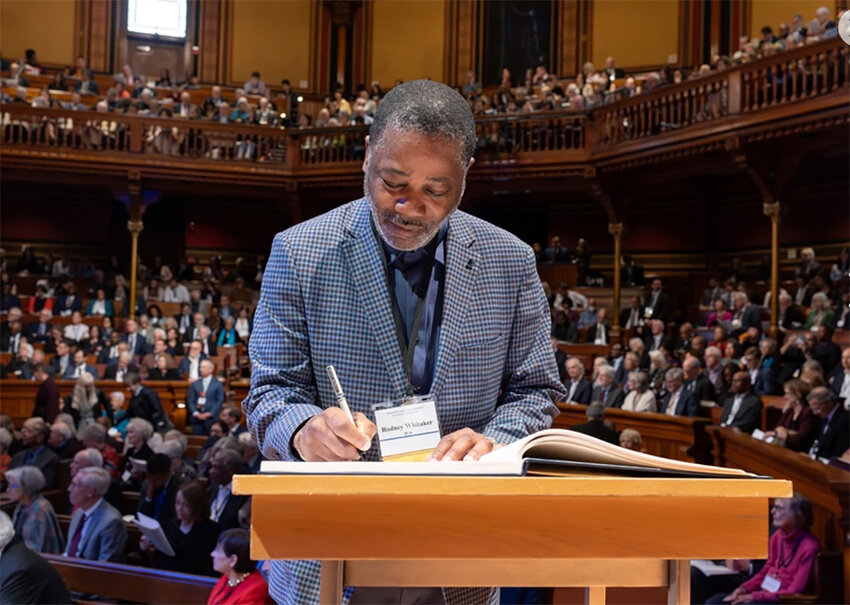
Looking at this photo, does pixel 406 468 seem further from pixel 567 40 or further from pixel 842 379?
pixel 567 40

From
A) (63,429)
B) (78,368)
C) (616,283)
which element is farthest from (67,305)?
(616,283)

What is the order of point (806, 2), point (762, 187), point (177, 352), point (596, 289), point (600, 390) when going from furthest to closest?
point (806, 2), point (596, 289), point (177, 352), point (762, 187), point (600, 390)

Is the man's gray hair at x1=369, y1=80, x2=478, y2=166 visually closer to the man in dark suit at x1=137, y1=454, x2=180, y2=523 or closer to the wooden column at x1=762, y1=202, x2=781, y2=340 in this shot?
the man in dark suit at x1=137, y1=454, x2=180, y2=523

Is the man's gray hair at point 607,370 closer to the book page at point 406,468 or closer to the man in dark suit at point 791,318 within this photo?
the man in dark suit at point 791,318

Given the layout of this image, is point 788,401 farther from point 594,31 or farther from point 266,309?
point 594,31

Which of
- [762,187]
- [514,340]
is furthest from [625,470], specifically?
[762,187]

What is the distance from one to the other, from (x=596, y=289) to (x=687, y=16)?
18.0 ft

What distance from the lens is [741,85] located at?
1005 cm

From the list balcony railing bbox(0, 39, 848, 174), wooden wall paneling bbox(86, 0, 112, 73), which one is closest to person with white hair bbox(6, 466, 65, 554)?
balcony railing bbox(0, 39, 848, 174)

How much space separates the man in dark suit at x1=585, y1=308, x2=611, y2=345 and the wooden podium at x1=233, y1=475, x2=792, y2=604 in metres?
10.8

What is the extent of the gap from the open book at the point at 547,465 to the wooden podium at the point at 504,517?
0.03 m

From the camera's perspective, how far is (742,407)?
696 centimetres

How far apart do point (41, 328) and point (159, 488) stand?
6.95 m

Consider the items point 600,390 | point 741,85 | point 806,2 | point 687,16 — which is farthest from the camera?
point 687,16
